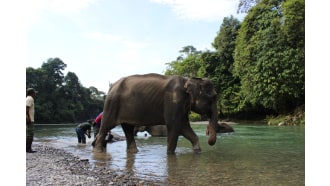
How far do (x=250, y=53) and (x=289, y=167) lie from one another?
112 ft

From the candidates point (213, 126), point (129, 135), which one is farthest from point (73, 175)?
point (129, 135)

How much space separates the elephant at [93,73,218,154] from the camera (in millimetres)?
9023

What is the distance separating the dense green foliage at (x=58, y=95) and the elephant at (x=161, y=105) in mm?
56693

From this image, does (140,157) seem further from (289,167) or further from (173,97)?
(289,167)

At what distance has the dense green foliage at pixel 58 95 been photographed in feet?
219

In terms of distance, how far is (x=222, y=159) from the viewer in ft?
26.2

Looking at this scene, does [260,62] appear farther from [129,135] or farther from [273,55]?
[129,135]

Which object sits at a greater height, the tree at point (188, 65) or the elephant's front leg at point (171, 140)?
the tree at point (188, 65)

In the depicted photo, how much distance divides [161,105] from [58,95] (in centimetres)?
6730

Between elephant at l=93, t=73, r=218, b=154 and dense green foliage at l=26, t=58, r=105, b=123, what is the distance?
56693mm

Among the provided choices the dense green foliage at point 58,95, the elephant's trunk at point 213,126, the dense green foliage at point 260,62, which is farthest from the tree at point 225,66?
the elephant's trunk at point 213,126

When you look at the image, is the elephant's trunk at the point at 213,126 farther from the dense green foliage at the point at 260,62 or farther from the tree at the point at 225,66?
the tree at the point at 225,66

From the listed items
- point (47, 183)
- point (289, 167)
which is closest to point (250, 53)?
point (289, 167)

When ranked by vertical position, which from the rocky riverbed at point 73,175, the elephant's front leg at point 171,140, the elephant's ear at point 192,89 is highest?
the elephant's ear at point 192,89
